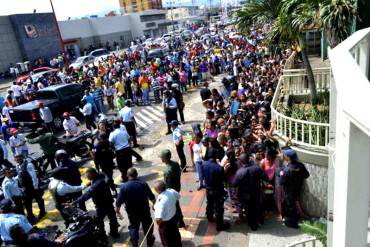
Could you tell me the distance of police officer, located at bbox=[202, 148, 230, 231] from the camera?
21.9 ft

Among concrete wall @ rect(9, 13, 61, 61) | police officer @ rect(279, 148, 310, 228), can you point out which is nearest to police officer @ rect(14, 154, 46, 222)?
police officer @ rect(279, 148, 310, 228)

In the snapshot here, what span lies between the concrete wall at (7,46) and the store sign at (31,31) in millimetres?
1719

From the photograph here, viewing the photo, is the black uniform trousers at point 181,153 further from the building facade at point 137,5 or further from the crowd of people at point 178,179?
the building facade at point 137,5

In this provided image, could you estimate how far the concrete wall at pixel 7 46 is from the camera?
38.2m

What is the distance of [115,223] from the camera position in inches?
286

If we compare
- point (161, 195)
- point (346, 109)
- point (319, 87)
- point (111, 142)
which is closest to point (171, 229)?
point (161, 195)

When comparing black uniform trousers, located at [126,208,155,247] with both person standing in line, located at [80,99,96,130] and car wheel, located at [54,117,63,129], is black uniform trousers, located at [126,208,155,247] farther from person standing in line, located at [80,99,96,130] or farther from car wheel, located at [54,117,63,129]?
car wheel, located at [54,117,63,129]

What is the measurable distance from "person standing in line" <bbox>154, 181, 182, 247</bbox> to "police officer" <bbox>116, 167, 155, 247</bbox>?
41 cm

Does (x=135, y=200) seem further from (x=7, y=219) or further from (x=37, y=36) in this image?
(x=37, y=36)

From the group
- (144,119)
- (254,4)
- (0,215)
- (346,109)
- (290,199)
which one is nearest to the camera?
(346,109)

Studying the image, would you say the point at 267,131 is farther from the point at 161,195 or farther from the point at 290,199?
the point at 161,195

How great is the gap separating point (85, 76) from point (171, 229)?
1907 cm

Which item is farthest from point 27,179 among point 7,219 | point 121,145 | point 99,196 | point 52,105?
point 52,105

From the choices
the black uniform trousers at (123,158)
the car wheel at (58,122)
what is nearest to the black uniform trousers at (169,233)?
the black uniform trousers at (123,158)
